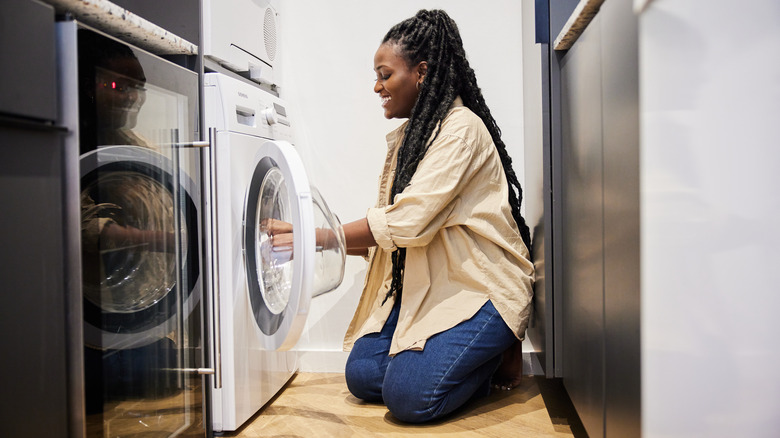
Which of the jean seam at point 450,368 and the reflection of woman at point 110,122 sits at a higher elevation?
the reflection of woman at point 110,122

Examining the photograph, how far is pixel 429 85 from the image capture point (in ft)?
6.85

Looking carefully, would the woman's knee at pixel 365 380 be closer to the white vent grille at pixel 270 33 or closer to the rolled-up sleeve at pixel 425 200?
the rolled-up sleeve at pixel 425 200

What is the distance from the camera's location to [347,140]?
8.40 feet

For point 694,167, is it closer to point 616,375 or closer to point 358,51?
point 616,375

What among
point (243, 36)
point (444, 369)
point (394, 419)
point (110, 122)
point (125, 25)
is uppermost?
point (243, 36)

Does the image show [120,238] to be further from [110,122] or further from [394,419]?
[394,419]

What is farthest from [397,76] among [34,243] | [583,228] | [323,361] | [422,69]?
[34,243]

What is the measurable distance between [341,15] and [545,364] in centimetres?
148

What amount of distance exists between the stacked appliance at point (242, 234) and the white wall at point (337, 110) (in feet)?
1.63

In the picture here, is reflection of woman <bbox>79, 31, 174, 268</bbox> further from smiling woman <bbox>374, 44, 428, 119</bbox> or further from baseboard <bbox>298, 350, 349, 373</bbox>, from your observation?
baseboard <bbox>298, 350, 349, 373</bbox>

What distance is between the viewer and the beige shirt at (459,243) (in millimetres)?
1892

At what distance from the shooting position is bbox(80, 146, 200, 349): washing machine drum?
1292mm

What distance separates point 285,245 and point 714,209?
3.56 ft

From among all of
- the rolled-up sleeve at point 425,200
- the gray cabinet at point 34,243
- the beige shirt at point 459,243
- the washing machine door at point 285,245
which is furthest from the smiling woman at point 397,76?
the gray cabinet at point 34,243
